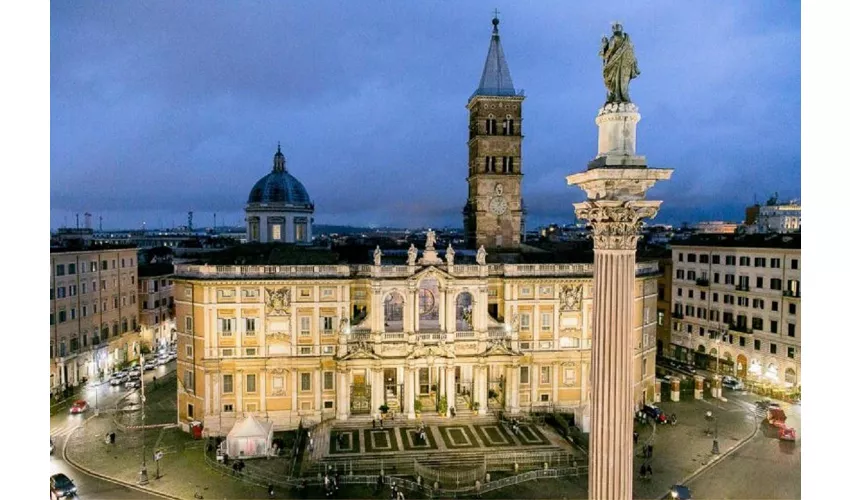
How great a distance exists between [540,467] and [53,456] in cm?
2222

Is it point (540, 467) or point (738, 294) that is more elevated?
Answer: point (738, 294)

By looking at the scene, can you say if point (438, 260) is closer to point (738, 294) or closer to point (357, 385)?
point (357, 385)

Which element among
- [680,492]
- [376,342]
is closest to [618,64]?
[680,492]

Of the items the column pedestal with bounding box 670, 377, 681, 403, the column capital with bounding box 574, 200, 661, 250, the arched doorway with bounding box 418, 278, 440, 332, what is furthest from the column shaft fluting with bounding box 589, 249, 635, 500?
the column pedestal with bounding box 670, 377, 681, 403

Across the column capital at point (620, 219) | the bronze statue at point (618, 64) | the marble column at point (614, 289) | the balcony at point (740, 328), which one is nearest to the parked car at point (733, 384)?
→ the balcony at point (740, 328)

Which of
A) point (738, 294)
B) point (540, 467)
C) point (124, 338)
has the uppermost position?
point (738, 294)

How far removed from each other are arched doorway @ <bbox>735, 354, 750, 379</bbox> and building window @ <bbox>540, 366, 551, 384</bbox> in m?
15.4

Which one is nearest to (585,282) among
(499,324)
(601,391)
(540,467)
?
(499,324)

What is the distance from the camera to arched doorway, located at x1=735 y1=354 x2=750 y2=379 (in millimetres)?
40750

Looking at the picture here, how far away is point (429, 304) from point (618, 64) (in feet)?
92.5

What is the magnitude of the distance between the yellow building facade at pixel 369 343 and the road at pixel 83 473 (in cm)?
574

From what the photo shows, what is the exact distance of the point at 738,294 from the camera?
40.9m

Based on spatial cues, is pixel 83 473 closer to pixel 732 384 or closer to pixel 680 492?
pixel 680 492

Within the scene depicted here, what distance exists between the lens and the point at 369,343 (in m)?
32.8
